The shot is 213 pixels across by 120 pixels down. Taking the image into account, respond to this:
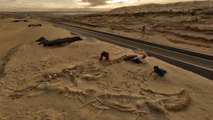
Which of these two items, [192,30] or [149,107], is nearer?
[149,107]

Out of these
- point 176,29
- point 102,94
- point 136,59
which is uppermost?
point 136,59

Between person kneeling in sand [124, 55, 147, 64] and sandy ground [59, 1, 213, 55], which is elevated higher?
person kneeling in sand [124, 55, 147, 64]

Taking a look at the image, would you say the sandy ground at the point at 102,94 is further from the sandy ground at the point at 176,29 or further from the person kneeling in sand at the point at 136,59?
the sandy ground at the point at 176,29

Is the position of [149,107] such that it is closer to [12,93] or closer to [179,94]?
[179,94]

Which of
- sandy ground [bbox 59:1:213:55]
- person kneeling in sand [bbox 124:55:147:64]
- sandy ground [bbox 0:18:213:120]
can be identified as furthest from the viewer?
sandy ground [bbox 59:1:213:55]

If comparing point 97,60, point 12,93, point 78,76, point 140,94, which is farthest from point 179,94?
point 12,93

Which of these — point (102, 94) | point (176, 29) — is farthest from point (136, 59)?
point (176, 29)

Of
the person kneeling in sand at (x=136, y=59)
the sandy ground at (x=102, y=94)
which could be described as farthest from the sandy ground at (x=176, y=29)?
the sandy ground at (x=102, y=94)

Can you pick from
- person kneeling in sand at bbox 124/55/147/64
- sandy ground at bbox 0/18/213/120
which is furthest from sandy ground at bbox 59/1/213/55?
sandy ground at bbox 0/18/213/120

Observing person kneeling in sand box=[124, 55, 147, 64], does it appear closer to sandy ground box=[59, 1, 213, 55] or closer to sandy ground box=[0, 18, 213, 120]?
sandy ground box=[0, 18, 213, 120]

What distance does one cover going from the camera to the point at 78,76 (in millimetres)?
10930

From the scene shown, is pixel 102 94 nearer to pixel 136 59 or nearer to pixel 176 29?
pixel 136 59

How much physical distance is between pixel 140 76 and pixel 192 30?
105ft

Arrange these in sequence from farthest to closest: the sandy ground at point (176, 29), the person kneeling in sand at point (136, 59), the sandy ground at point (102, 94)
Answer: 1. the sandy ground at point (176, 29)
2. the person kneeling in sand at point (136, 59)
3. the sandy ground at point (102, 94)
